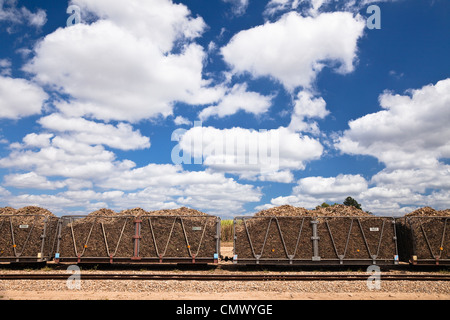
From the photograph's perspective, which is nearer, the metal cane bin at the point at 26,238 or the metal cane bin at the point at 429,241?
the metal cane bin at the point at 429,241

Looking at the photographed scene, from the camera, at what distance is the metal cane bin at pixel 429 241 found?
15406 mm

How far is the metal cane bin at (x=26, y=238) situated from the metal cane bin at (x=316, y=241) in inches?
397

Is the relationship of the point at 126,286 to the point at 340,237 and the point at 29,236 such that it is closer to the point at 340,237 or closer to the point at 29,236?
the point at 29,236

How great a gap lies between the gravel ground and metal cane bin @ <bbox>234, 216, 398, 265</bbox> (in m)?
2.78

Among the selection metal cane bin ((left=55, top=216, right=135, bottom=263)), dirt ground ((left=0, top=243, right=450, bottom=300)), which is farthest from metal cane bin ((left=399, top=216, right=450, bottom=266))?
metal cane bin ((left=55, top=216, right=135, bottom=263))

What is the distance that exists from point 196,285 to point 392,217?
10.7m

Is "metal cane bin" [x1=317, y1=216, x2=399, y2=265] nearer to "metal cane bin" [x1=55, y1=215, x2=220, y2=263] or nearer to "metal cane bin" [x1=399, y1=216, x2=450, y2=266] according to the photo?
"metal cane bin" [x1=399, y1=216, x2=450, y2=266]

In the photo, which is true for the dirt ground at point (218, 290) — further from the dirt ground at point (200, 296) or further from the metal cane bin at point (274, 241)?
the metal cane bin at point (274, 241)

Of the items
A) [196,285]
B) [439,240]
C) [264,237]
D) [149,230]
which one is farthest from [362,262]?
[149,230]

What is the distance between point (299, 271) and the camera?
613 inches

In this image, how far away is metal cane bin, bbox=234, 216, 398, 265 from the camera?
15.5 meters

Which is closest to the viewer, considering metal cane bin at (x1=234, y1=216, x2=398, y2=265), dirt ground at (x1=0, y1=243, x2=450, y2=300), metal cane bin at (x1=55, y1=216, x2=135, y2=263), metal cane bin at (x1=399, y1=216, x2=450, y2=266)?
dirt ground at (x1=0, y1=243, x2=450, y2=300)

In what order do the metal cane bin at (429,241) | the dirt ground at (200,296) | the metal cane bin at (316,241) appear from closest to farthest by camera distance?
the dirt ground at (200,296)
the metal cane bin at (429,241)
the metal cane bin at (316,241)

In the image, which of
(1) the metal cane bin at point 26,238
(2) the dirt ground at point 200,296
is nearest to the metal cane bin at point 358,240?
(2) the dirt ground at point 200,296
